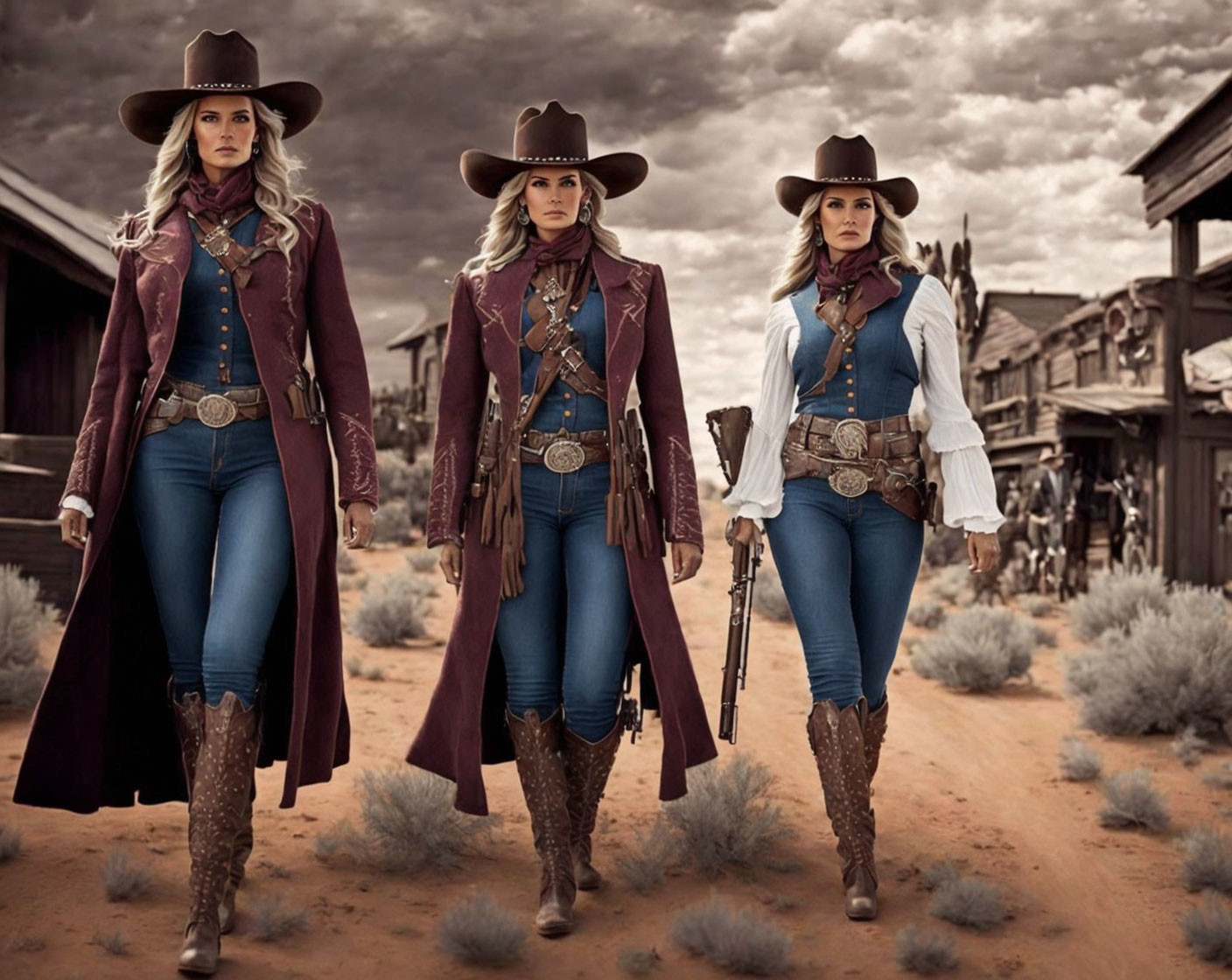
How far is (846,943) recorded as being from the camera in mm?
4383

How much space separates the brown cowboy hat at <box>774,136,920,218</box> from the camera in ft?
15.4

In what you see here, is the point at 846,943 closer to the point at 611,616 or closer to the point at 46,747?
the point at 611,616

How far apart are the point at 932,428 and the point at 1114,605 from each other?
339 inches

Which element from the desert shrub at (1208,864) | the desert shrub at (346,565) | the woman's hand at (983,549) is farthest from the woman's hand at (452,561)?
the desert shrub at (346,565)

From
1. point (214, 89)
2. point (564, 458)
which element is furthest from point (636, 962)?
point (214, 89)

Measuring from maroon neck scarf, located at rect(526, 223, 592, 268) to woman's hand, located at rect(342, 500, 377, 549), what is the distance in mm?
1039

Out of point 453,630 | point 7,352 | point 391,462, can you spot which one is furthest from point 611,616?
point 391,462

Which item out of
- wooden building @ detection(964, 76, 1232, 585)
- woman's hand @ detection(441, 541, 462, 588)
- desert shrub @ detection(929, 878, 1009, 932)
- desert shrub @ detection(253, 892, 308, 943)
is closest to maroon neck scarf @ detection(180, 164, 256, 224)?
woman's hand @ detection(441, 541, 462, 588)

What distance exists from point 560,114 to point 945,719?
5990mm

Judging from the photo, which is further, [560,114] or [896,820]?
[896,820]

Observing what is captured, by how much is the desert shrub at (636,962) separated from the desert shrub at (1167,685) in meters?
5.05

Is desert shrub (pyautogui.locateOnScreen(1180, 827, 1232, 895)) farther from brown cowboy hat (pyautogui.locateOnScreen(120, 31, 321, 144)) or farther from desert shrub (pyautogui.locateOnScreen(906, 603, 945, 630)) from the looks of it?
desert shrub (pyautogui.locateOnScreen(906, 603, 945, 630))

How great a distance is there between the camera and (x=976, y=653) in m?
10.0

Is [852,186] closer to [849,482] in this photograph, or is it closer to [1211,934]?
[849,482]
